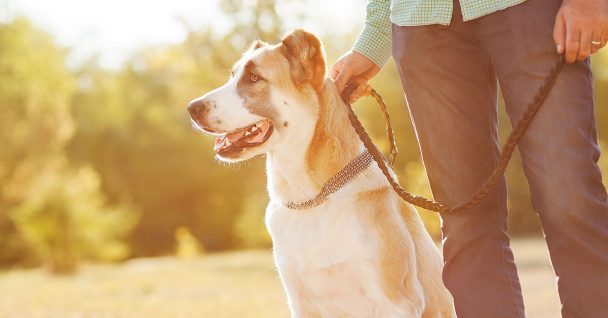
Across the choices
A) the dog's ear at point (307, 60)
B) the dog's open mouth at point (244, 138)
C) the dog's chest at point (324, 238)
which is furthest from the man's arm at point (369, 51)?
the dog's chest at point (324, 238)

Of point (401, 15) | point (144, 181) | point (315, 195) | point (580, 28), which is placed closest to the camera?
point (580, 28)

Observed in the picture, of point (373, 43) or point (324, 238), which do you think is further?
point (373, 43)

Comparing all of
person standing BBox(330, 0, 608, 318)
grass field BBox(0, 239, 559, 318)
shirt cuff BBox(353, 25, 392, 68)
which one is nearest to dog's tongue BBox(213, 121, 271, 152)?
shirt cuff BBox(353, 25, 392, 68)

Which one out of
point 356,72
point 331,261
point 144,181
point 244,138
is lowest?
point 144,181

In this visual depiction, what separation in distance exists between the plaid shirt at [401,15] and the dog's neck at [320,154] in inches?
10.0

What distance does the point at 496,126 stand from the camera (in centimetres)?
297

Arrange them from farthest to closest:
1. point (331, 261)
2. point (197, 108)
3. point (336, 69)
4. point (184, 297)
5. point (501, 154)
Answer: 1. point (184, 297)
2. point (336, 69)
3. point (197, 108)
4. point (331, 261)
5. point (501, 154)

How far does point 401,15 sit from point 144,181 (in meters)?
35.3

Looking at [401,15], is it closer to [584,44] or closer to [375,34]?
[375,34]

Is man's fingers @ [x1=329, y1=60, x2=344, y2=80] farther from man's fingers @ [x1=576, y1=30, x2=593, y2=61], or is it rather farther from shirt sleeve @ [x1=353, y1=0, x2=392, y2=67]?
man's fingers @ [x1=576, y1=30, x2=593, y2=61]

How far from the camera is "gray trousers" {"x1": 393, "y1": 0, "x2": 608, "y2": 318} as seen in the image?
247 centimetres

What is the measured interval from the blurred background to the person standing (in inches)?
105

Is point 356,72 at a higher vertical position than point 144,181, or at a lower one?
higher

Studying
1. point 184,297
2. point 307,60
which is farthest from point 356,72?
point 184,297
